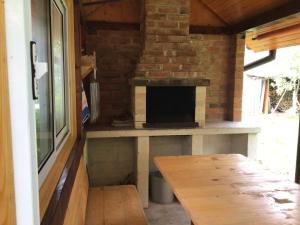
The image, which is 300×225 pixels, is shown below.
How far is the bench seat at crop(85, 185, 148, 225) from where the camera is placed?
2021 mm

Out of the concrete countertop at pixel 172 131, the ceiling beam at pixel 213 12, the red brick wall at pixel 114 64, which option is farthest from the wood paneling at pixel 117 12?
the concrete countertop at pixel 172 131

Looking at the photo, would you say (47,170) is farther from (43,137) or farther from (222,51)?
(222,51)

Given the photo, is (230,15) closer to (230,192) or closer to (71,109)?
(71,109)

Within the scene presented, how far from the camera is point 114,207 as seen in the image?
2.25 metres

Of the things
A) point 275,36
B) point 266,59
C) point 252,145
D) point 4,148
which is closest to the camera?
point 4,148

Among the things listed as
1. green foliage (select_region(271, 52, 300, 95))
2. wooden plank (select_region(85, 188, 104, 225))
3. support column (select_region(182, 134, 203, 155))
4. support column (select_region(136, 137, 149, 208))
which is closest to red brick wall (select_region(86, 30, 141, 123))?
support column (select_region(136, 137, 149, 208))

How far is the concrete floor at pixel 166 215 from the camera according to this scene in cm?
305

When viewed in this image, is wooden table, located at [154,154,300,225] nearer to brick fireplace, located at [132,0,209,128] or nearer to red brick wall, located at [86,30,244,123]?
brick fireplace, located at [132,0,209,128]

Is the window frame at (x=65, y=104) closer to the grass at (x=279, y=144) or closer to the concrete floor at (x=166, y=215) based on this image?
the concrete floor at (x=166, y=215)

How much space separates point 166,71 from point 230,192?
6.65 feet

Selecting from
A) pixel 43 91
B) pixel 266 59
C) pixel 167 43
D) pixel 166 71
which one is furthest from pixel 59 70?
pixel 266 59

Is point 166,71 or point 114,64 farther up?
point 114,64

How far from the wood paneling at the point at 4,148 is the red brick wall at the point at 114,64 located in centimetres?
321

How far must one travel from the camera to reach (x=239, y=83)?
160 inches
